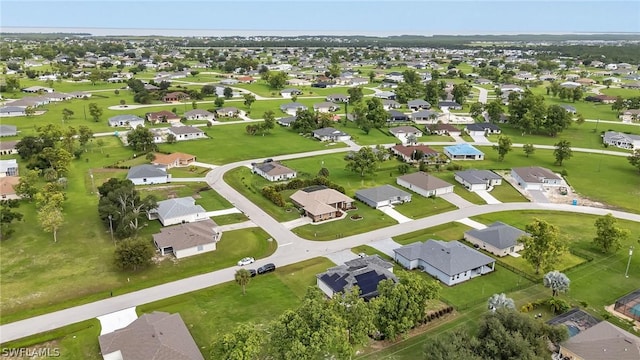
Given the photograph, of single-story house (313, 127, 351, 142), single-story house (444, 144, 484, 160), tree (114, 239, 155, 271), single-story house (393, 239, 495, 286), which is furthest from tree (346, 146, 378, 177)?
tree (114, 239, 155, 271)

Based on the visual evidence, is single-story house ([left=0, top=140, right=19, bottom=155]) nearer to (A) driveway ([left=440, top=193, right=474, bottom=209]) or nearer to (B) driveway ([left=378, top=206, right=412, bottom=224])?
(B) driveway ([left=378, top=206, right=412, bottom=224])

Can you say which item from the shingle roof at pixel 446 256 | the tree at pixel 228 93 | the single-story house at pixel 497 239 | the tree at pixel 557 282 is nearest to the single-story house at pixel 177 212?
the shingle roof at pixel 446 256

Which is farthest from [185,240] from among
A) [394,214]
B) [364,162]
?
[364,162]

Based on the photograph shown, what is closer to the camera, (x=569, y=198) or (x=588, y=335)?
(x=588, y=335)

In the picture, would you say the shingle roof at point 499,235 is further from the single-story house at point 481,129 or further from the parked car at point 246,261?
the single-story house at point 481,129

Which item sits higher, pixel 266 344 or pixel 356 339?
pixel 356 339

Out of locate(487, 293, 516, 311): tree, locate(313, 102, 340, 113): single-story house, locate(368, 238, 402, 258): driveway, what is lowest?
locate(368, 238, 402, 258): driveway

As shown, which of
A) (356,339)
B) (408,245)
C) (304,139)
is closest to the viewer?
(356,339)

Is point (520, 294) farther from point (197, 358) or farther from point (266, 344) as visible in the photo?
point (197, 358)

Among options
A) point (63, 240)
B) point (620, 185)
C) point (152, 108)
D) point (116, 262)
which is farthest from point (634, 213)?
point (152, 108)
